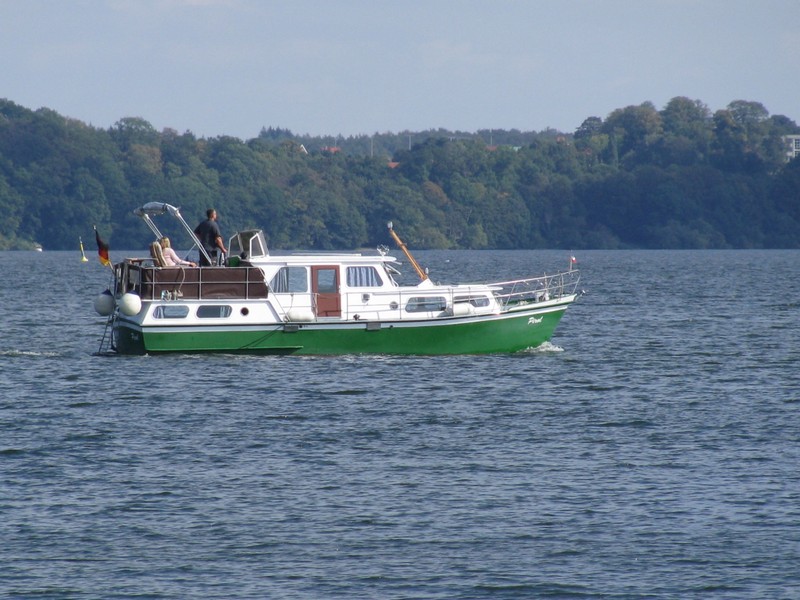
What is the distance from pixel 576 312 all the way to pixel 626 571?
47.0 metres

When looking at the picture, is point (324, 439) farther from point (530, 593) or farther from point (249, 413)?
point (530, 593)

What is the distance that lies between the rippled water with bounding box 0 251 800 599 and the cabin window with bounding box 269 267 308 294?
77.4 inches

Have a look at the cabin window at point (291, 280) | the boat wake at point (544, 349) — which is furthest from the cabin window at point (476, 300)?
the cabin window at point (291, 280)

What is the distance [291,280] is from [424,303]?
3.59m

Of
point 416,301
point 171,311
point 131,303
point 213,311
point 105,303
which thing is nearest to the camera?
point 131,303

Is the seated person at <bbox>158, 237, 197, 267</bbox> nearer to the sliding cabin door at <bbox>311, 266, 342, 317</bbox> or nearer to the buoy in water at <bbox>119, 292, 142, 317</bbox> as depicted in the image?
the buoy in water at <bbox>119, 292, 142, 317</bbox>

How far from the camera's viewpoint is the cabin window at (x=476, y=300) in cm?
4050

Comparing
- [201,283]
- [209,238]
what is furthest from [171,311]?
[209,238]

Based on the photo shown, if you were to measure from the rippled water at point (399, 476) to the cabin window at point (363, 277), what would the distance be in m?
2.04

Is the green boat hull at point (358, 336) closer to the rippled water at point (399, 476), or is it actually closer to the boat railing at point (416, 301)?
the boat railing at point (416, 301)

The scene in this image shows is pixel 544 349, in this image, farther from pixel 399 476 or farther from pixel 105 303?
pixel 399 476

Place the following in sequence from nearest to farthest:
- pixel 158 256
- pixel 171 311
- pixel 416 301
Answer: pixel 171 311, pixel 158 256, pixel 416 301

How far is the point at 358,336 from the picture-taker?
131 ft

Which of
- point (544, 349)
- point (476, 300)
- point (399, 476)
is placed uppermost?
point (476, 300)
